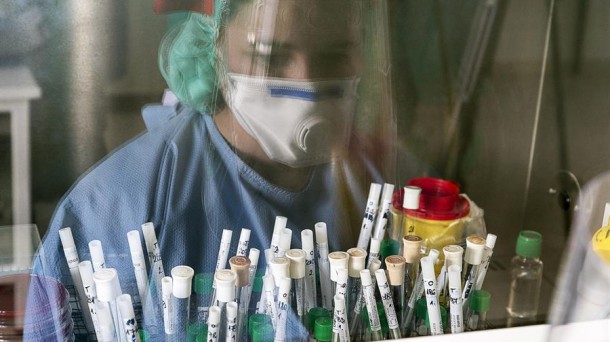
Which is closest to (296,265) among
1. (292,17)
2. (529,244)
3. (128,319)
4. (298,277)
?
(298,277)

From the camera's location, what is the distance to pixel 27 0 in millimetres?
955

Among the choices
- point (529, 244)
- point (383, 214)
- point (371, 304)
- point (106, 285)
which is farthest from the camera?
point (529, 244)

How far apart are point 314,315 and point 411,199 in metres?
0.25

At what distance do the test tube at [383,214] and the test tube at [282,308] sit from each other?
0.19 metres

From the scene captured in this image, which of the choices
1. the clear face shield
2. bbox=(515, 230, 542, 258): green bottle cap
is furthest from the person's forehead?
bbox=(515, 230, 542, 258): green bottle cap

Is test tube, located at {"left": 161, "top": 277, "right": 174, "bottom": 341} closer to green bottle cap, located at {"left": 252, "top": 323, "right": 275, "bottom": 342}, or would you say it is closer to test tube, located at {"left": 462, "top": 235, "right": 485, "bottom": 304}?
green bottle cap, located at {"left": 252, "top": 323, "right": 275, "bottom": 342}

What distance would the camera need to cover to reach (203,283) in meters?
0.92

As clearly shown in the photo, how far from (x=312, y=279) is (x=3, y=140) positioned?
19.3 inches

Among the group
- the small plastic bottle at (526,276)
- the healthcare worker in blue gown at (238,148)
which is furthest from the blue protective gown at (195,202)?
the small plastic bottle at (526,276)

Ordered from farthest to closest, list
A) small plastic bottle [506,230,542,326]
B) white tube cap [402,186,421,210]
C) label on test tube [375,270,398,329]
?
small plastic bottle [506,230,542,326]
white tube cap [402,186,421,210]
label on test tube [375,270,398,329]

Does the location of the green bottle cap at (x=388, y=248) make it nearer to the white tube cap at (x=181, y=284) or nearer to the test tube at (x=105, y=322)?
the white tube cap at (x=181, y=284)

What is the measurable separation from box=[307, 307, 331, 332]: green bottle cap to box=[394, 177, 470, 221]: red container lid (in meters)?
0.22

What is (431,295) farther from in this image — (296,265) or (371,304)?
(296,265)

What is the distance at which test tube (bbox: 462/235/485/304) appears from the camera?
38.9 inches
